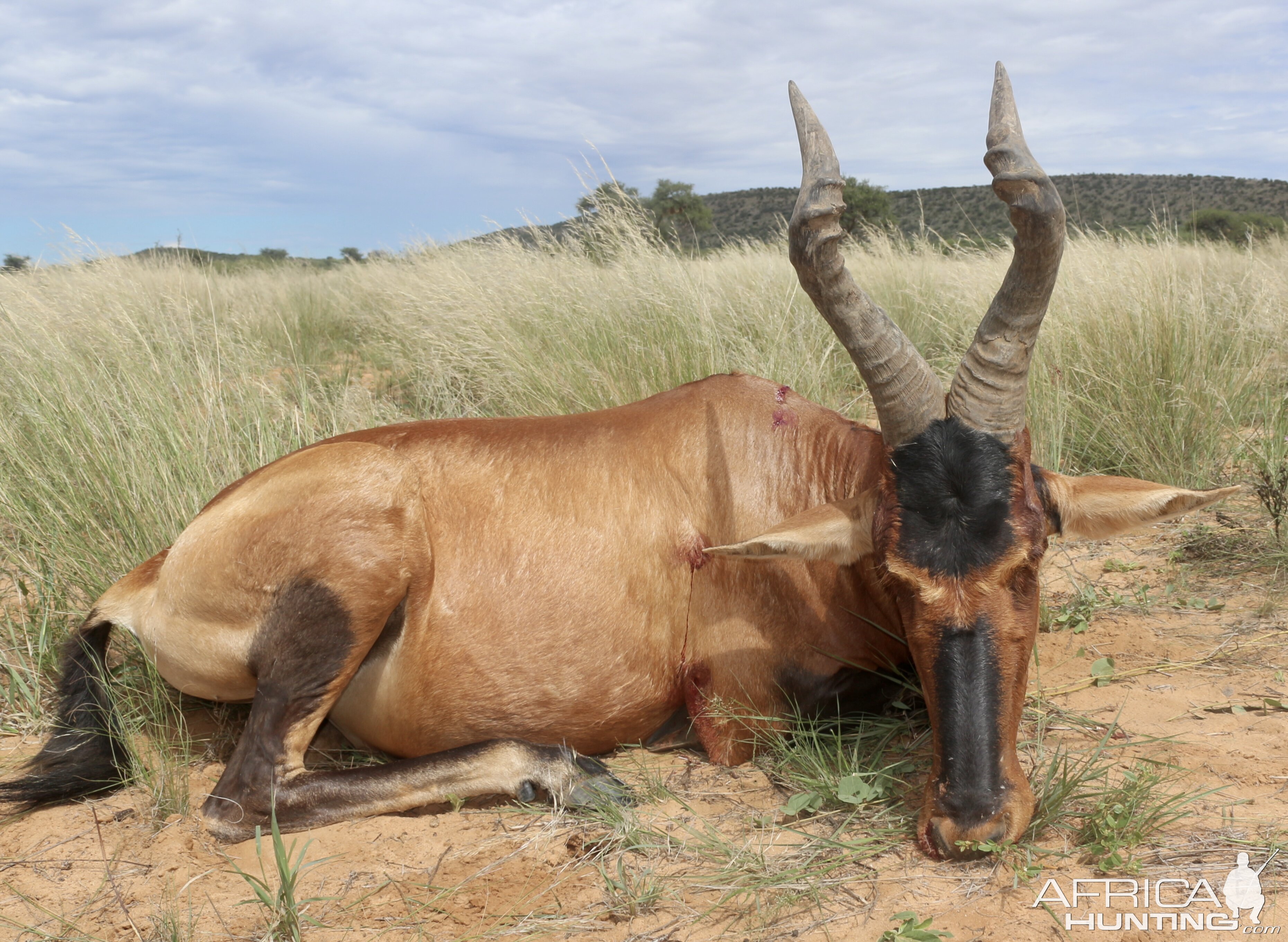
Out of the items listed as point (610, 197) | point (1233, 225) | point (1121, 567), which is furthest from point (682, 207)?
point (1121, 567)

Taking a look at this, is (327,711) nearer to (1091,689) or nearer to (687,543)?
(687,543)

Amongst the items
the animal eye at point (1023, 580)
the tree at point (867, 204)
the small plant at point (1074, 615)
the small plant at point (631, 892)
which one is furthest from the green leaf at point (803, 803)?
the tree at point (867, 204)

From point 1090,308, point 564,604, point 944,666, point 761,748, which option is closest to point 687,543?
point 564,604

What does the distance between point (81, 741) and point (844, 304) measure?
3.41 metres

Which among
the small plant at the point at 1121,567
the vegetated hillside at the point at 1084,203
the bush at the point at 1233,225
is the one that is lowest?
the small plant at the point at 1121,567

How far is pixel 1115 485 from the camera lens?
3338 millimetres

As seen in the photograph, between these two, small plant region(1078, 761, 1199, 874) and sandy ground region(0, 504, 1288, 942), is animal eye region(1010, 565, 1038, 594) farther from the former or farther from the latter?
sandy ground region(0, 504, 1288, 942)

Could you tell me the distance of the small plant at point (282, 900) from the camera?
2.75m

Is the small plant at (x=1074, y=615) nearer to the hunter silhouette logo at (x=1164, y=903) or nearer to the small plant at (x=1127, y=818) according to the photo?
the small plant at (x=1127, y=818)

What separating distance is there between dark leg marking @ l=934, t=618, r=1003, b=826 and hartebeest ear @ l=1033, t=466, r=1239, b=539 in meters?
0.68

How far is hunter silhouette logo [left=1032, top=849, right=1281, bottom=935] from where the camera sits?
2.46 m

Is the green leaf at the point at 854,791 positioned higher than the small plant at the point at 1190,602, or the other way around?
the small plant at the point at 1190,602

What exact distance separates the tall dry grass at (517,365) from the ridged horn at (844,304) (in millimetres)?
3550

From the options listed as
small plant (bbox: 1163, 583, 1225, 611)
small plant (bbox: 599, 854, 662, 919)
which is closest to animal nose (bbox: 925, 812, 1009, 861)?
small plant (bbox: 599, 854, 662, 919)
